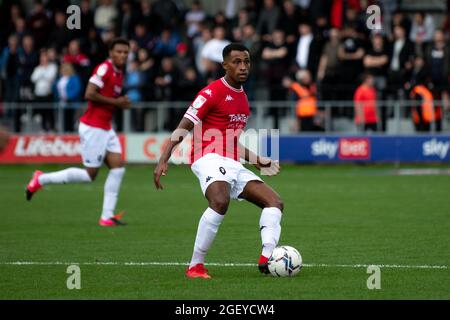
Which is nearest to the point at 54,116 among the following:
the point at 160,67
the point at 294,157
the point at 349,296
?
the point at 160,67

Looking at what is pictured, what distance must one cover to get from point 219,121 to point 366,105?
1659 centimetres

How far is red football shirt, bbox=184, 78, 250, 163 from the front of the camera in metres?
10.7

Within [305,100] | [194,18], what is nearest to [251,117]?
[305,100]

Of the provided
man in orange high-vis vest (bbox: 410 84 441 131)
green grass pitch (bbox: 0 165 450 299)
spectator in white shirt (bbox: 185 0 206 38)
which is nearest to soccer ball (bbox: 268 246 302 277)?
green grass pitch (bbox: 0 165 450 299)

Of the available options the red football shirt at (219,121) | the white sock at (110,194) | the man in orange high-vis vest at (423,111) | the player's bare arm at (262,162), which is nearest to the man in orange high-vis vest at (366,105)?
the man in orange high-vis vest at (423,111)

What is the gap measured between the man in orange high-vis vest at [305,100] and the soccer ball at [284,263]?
16.9m

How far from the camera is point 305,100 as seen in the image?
89.7ft

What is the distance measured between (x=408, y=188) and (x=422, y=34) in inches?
309

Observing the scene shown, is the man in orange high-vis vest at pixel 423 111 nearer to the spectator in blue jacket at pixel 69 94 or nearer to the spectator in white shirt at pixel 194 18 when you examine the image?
the spectator in white shirt at pixel 194 18

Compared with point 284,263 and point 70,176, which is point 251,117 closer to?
point 70,176

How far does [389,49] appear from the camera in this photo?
2733 cm

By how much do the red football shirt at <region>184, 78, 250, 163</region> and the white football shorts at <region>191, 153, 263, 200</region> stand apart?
104 millimetres

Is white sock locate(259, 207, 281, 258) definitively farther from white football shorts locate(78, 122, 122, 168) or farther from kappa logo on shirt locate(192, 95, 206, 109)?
white football shorts locate(78, 122, 122, 168)
